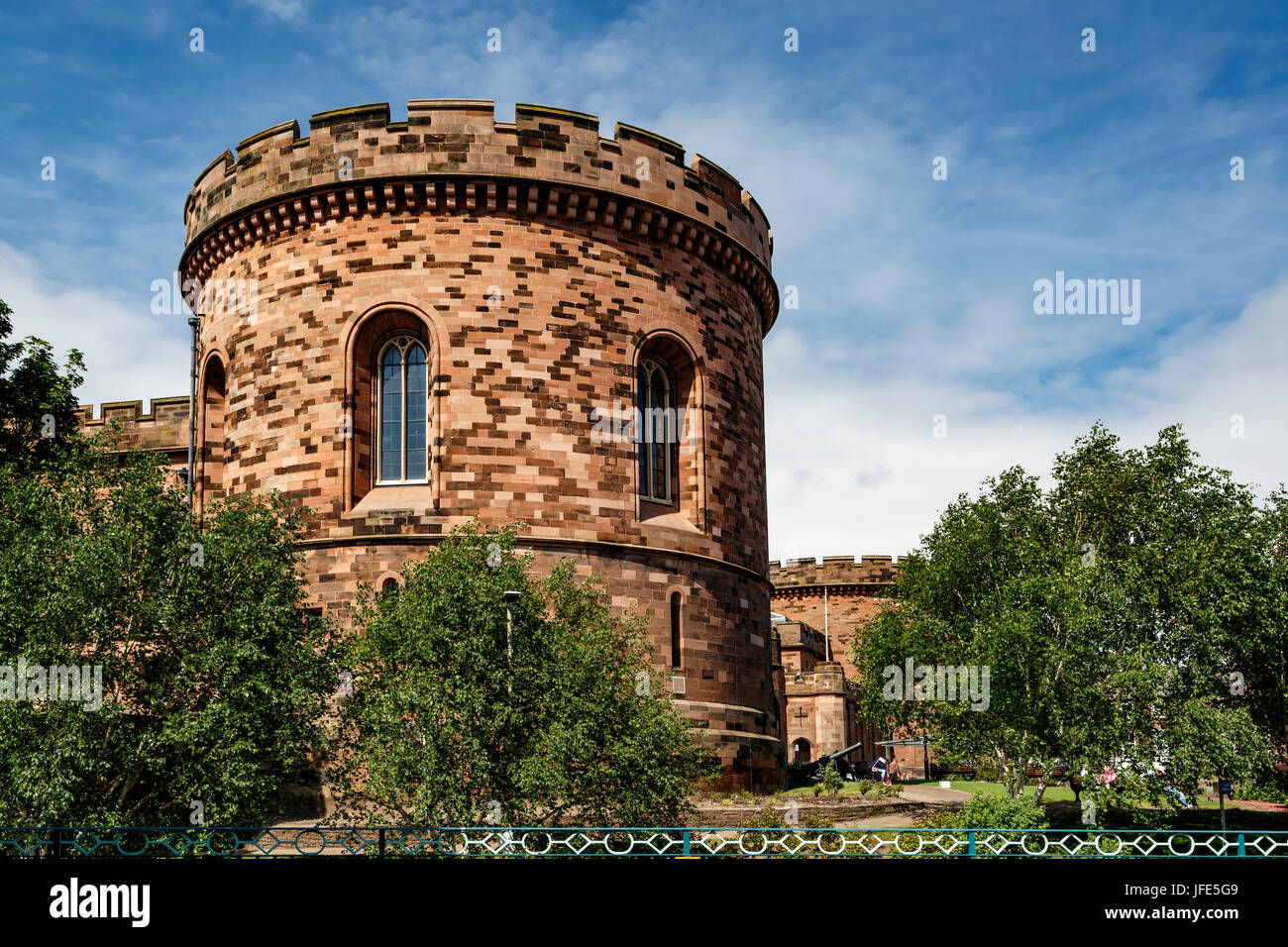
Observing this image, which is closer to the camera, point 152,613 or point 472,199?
point 152,613

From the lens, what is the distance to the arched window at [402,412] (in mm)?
24656

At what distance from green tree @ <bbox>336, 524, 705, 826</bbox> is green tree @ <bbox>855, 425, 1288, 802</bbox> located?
1005cm

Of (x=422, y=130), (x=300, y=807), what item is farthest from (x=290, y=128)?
(x=300, y=807)

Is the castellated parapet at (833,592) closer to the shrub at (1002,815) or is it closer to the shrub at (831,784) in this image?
the shrub at (831,784)

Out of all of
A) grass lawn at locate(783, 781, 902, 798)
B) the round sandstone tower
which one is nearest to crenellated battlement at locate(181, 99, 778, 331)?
the round sandstone tower

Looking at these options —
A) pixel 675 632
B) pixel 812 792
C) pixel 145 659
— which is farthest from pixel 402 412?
pixel 812 792

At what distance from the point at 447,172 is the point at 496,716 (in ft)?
39.3

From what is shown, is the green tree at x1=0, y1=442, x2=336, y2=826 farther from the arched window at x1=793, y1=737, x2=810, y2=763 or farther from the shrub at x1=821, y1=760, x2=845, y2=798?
the arched window at x1=793, y1=737, x2=810, y2=763

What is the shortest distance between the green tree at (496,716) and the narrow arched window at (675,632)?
5884 millimetres

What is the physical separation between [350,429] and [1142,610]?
59.1 ft

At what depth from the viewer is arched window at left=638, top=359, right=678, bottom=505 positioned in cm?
2617

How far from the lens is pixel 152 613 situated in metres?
17.1

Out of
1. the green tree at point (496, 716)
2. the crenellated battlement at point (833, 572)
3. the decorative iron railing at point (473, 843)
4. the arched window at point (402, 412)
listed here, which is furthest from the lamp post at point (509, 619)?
the crenellated battlement at point (833, 572)
